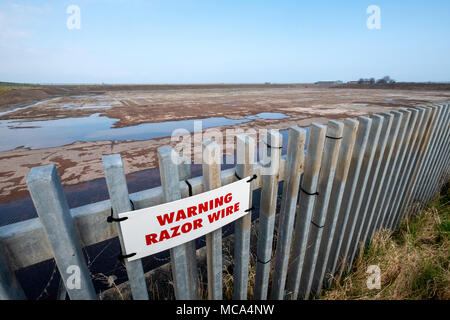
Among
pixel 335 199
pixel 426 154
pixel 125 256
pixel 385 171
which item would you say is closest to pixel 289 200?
pixel 335 199

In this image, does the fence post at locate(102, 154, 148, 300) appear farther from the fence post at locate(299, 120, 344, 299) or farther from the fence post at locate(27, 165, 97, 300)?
the fence post at locate(299, 120, 344, 299)

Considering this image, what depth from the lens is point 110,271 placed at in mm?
2688

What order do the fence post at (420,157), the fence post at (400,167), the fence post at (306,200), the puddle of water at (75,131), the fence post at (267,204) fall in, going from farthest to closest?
the puddle of water at (75,131) < the fence post at (420,157) < the fence post at (400,167) < the fence post at (306,200) < the fence post at (267,204)

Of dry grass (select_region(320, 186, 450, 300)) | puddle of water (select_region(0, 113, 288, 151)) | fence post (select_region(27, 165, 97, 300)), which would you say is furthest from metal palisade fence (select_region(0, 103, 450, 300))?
puddle of water (select_region(0, 113, 288, 151))

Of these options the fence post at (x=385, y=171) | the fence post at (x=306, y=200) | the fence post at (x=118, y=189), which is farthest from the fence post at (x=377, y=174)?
the fence post at (x=118, y=189)

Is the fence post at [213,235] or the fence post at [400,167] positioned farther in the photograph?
the fence post at [400,167]

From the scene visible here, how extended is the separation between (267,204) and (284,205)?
221 millimetres

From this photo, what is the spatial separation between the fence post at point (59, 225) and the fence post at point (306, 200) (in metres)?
1.52

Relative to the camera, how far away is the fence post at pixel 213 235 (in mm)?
1184

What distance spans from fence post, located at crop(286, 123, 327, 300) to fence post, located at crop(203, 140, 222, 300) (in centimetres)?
78

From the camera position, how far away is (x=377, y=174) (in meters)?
2.31

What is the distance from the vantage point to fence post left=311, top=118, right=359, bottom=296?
5.67ft

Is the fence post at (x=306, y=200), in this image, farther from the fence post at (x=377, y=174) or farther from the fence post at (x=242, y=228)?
the fence post at (x=377, y=174)
